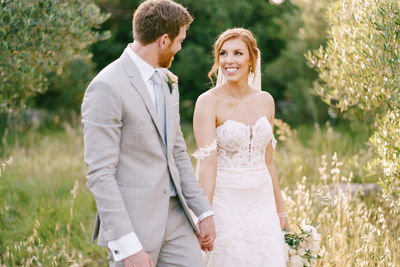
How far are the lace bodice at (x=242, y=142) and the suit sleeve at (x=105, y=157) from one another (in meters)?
1.42

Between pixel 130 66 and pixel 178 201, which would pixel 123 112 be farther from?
pixel 178 201

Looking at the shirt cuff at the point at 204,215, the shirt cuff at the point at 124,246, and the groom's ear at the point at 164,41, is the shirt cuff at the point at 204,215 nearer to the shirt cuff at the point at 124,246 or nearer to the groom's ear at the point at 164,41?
the shirt cuff at the point at 124,246

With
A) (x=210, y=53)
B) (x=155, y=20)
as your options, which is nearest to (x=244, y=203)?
(x=155, y=20)

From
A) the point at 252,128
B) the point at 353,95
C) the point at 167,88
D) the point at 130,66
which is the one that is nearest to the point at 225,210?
the point at 252,128

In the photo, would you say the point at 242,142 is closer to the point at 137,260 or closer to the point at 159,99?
the point at 159,99

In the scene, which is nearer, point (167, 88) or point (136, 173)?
point (136, 173)

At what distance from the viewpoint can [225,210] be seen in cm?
383

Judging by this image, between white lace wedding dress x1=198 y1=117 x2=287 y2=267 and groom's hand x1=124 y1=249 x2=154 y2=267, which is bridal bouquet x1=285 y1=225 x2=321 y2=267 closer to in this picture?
white lace wedding dress x1=198 y1=117 x2=287 y2=267

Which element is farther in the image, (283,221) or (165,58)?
(283,221)

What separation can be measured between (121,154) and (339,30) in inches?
136

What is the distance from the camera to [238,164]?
153 inches

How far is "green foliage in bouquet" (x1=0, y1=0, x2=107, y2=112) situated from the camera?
4.95m

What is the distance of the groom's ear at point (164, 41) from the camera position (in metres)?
2.81

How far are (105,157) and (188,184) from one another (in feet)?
2.49
